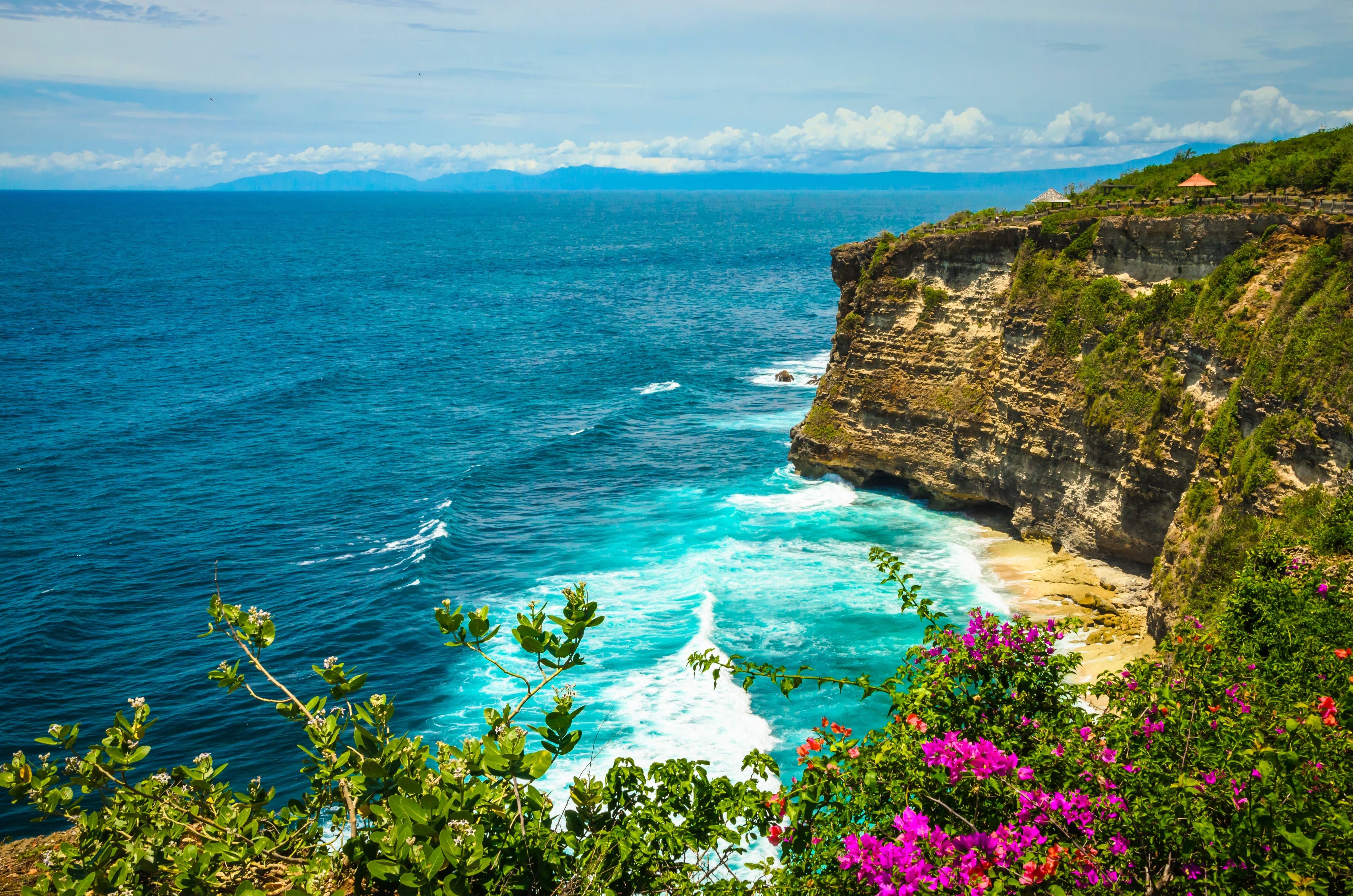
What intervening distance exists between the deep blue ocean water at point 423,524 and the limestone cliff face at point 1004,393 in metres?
3.62

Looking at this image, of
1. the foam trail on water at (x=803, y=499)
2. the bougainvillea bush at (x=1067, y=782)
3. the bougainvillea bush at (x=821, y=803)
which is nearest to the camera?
the bougainvillea bush at (x=821, y=803)

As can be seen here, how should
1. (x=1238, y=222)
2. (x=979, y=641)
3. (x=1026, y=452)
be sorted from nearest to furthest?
(x=979, y=641)
(x=1238, y=222)
(x=1026, y=452)

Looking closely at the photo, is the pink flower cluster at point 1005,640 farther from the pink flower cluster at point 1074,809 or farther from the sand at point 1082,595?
the sand at point 1082,595

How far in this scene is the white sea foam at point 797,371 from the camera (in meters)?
77.2

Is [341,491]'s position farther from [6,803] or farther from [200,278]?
[200,278]

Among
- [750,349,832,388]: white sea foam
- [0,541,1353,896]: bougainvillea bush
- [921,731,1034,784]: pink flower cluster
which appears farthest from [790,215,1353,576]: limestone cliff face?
[750,349,832,388]: white sea foam

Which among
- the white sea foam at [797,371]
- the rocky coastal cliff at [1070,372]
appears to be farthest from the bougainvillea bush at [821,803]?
the white sea foam at [797,371]

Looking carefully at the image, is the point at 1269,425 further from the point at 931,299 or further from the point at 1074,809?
the point at 1074,809

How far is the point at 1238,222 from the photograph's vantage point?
32812mm

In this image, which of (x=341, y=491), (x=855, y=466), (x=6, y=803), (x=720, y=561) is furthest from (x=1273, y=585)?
(x=341, y=491)

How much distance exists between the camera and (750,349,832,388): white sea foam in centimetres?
7719

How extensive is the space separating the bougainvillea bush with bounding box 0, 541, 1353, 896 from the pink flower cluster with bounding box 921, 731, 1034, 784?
27 mm

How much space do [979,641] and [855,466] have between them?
1576 inches

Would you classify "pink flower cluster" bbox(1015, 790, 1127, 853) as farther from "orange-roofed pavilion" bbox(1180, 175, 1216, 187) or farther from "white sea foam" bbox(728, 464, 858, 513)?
"orange-roofed pavilion" bbox(1180, 175, 1216, 187)
